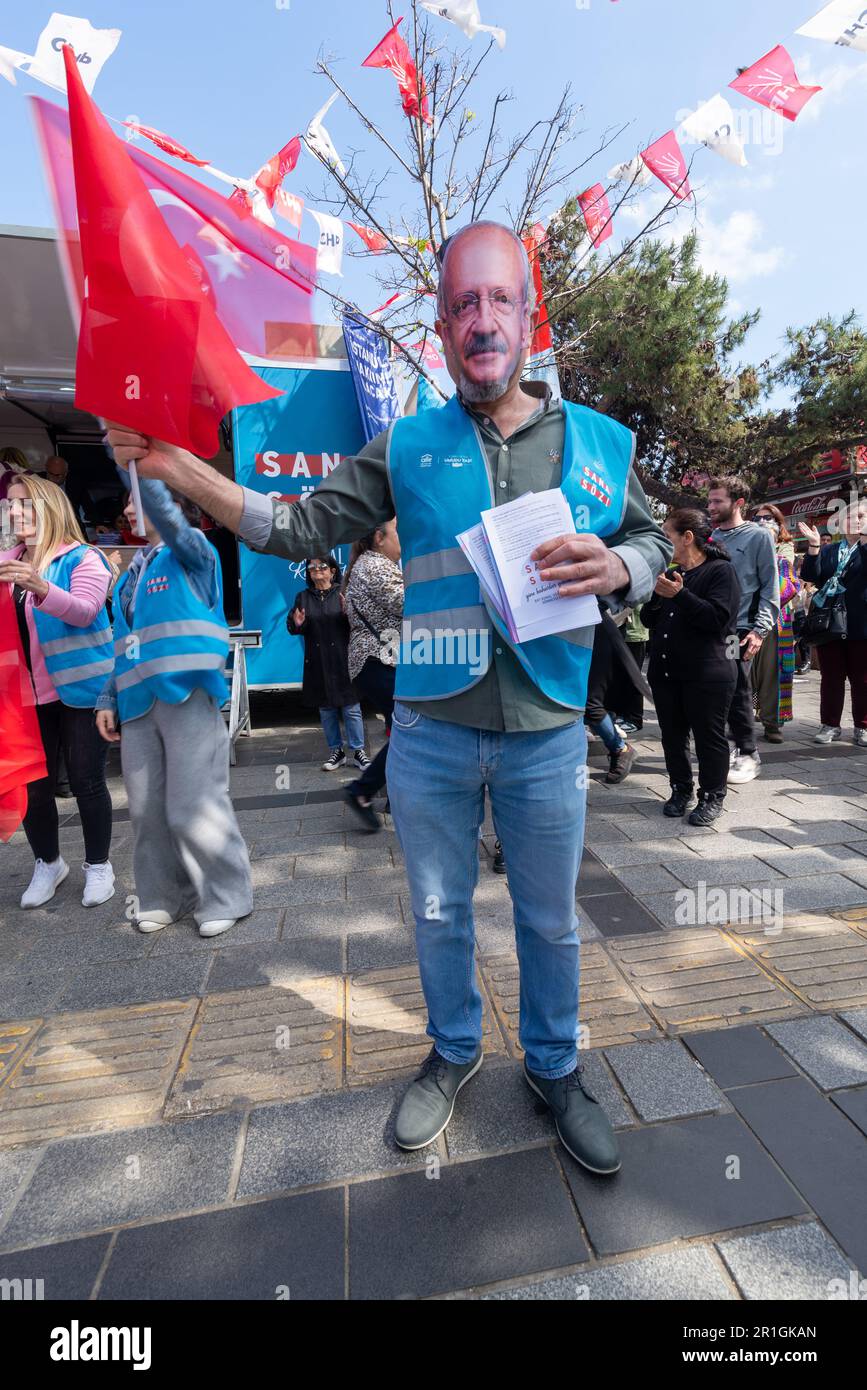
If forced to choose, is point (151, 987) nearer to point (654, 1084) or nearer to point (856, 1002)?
point (654, 1084)

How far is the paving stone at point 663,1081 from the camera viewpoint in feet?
6.39

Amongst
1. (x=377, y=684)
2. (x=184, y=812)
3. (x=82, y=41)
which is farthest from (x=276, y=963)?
(x=82, y=41)

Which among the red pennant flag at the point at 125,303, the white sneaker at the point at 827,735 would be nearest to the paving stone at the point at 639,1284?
the red pennant flag at the point at 125,303

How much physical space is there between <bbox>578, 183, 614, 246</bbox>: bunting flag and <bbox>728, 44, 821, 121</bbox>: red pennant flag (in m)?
2.47

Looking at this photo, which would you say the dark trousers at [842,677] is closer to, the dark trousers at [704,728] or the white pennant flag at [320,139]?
the dark trousers at [704,728]

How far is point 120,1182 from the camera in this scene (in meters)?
1.81

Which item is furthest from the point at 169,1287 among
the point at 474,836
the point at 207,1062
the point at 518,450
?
the point at 518,450

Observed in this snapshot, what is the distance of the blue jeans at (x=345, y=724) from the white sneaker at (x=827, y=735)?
4145mm

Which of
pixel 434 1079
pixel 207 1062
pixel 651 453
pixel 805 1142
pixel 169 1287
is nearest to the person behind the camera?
pixel 169 1287

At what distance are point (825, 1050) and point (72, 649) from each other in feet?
11.3

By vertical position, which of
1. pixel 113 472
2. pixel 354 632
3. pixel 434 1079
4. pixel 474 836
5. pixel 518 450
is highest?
pixel 113 472

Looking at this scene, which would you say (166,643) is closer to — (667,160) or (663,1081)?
(663,1081)

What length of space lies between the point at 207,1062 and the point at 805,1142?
1.78 m

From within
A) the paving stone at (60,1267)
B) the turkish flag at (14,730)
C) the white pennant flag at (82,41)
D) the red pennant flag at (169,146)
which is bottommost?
the paving stone at (60,1267)
